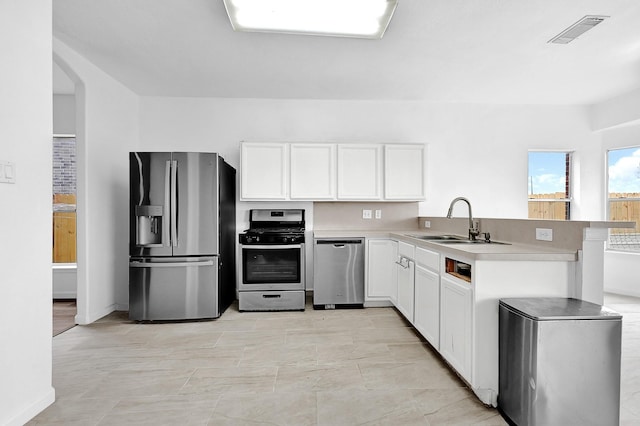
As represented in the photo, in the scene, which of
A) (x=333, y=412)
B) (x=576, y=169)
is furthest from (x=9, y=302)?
(x=576, y=169)

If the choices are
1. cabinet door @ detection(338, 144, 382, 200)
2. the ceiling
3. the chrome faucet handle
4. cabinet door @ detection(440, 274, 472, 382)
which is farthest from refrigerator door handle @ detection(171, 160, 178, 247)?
the chrome faucet handle

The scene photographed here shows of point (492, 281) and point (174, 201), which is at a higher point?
point (174, 201)

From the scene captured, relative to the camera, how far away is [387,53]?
10.4ft

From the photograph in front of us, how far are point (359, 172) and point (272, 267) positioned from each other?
5.16 ft

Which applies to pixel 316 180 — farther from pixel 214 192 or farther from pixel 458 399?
pixel 458 399

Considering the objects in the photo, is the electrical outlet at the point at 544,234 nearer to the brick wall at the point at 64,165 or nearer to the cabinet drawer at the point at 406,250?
the cabinet drawer at the point at 406,250

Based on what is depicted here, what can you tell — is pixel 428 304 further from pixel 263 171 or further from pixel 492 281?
pixel 263 171

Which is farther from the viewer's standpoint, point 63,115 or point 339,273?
point 63,115

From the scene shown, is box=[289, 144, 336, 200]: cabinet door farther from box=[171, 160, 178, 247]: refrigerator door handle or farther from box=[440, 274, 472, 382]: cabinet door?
box=[440, 274, 472, 382]: cabinet door

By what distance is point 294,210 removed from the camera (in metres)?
A: 4.44

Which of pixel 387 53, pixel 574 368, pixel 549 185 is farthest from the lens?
pixel 549 185

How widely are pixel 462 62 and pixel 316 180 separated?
201 cm

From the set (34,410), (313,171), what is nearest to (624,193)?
(313,171)

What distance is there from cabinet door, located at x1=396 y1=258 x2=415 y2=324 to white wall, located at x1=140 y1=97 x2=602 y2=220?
4.73 feet
